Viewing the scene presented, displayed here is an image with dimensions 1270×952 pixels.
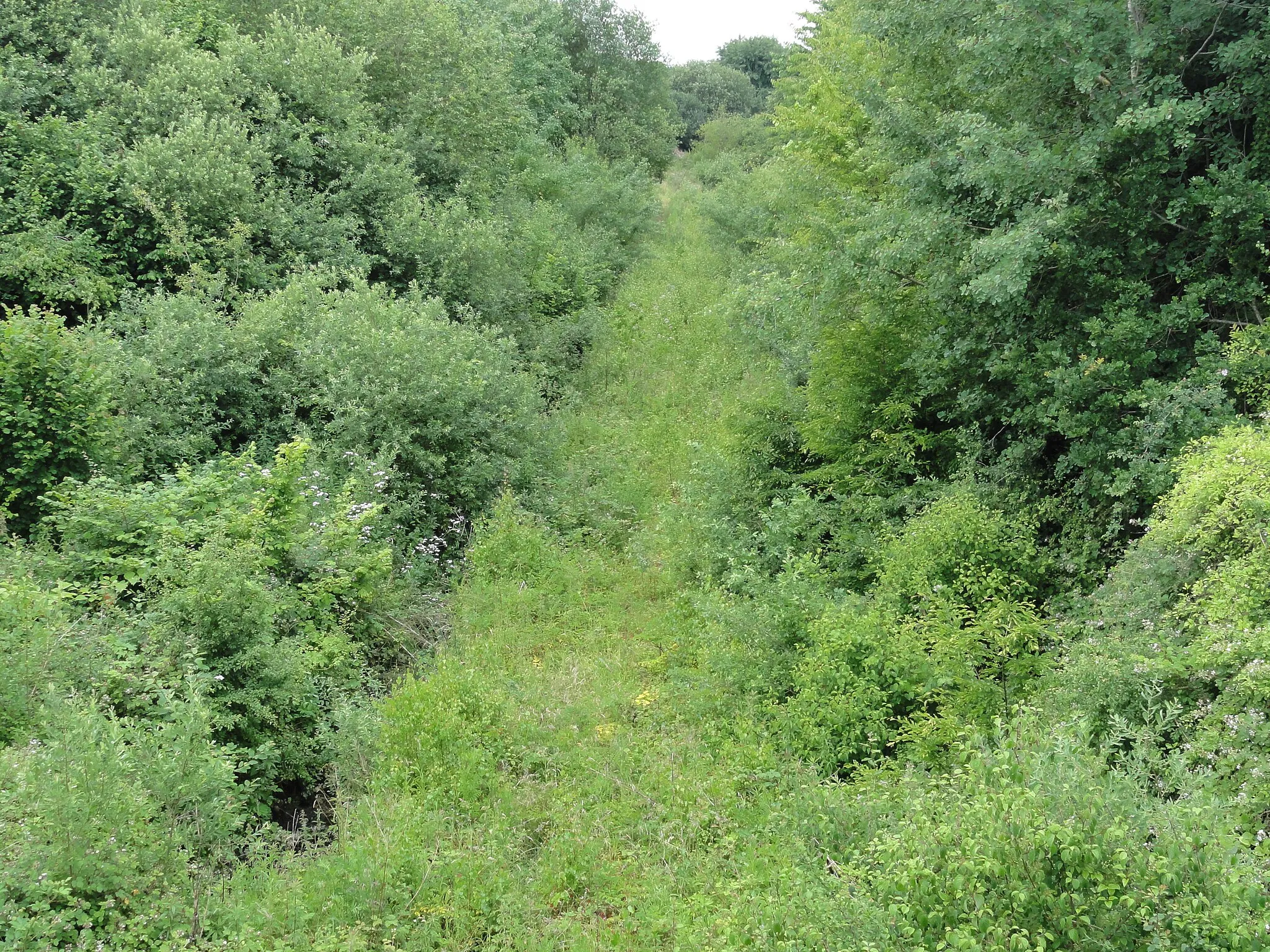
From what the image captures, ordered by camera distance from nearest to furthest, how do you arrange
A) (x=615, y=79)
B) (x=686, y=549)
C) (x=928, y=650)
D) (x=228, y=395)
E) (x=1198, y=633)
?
1. (x=1198, y=633)
2. (x=928, y=650)
3. (x=686, y=549)
4. (x=228, y=395)
5. (x=615, y=79)

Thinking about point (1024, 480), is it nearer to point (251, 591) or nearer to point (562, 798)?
point (562, 798)

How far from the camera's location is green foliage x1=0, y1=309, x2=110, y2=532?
707 cm

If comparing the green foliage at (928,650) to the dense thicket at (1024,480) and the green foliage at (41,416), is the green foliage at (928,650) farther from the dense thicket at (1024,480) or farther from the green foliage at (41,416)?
the green foliage at (41,416)

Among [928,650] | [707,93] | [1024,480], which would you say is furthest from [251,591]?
[707,93]

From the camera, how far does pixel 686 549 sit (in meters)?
9.21

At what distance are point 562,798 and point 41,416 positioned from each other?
5.73 m

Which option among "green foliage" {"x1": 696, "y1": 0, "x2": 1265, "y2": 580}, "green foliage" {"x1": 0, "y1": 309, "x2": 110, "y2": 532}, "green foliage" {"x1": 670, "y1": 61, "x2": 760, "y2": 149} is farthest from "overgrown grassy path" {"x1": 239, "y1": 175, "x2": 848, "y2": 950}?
"green foliage" {"x1": 670, "y1": 61, "x2": 760, "y2": 149}

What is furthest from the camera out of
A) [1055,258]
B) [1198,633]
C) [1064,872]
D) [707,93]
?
[707,93]

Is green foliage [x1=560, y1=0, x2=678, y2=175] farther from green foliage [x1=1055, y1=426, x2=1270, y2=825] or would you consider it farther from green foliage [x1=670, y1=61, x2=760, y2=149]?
green foliage [x1=1055, y1=426, x2=1270, y2=825]

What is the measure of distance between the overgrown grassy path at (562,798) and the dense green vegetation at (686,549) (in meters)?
0.04

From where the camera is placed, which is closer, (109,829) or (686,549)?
(109,829)

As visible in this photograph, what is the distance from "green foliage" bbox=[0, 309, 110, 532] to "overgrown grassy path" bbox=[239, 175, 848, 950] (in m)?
3.71

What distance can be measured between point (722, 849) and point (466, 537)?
5.57 metres

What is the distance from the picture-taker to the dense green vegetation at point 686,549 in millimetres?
3998
